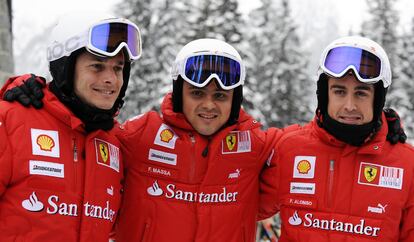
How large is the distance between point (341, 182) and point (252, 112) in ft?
58.9

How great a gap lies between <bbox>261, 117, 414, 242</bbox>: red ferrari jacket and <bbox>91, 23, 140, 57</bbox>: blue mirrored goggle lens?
161cm

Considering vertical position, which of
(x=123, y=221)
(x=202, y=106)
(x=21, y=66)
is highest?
(x=202, y=106)

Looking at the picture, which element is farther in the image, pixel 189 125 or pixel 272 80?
pixel 272 80

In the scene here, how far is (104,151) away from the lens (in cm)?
374

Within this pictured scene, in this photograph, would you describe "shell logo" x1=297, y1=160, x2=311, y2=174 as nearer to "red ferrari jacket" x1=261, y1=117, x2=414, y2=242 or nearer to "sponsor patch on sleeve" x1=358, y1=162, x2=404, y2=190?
"red ferrari jacket" x1=261, y1=117, x2=414, y2=242

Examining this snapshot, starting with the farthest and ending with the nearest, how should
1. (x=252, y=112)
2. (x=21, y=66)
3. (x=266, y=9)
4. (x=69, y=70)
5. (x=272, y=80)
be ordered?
1. (x=21, y=66)
2. (x=266, y=9)
3. (x=272, y=80)
4. (x=252, y=112)
5. (x=69, y=70)

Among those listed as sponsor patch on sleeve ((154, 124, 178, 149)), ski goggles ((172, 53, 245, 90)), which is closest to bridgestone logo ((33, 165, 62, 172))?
sponsor patch on sleeve ((154, 124, 178, 149))

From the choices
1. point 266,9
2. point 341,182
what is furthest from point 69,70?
point 266,9

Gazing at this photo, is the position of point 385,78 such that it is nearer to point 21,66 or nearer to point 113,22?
point 113,22

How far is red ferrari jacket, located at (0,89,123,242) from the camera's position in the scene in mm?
3201

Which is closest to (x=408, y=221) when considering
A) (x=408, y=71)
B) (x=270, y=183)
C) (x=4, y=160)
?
(x=270, y=183)

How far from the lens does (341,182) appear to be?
4.02 meters

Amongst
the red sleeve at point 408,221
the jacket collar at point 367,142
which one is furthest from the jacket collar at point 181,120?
the red sleeve at point 408,221

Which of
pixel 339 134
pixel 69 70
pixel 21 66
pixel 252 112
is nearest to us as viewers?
pixel 69 70
